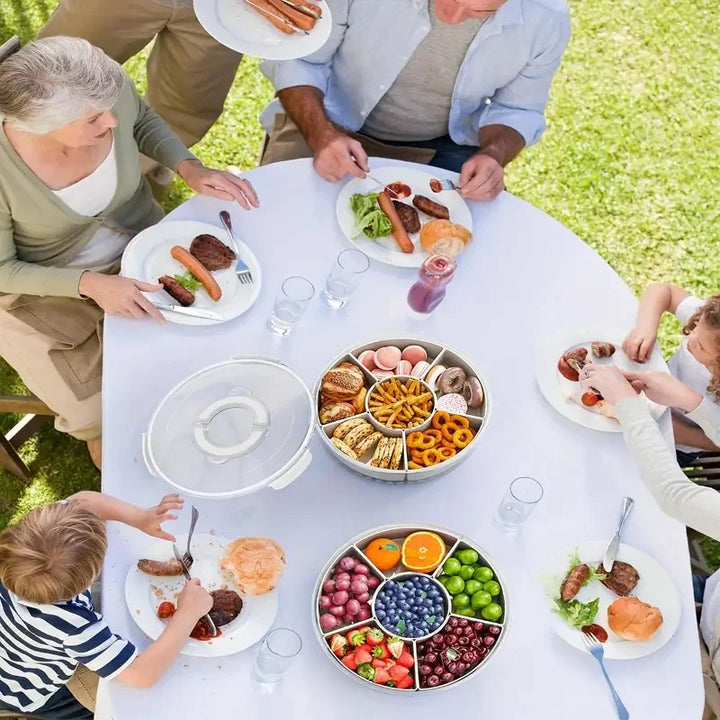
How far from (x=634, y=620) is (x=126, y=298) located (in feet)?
5.09

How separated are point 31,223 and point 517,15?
1.72 metres

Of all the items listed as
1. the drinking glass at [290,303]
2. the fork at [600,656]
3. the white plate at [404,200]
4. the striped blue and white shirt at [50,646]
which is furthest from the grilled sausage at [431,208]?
the striped blue and white shirt at [50,646]

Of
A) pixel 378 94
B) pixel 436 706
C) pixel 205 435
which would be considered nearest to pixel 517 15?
pixel 378 94

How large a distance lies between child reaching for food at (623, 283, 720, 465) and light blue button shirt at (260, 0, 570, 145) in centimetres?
86

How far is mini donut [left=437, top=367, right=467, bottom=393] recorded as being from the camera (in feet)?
7.54

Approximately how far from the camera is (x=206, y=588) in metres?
2.04

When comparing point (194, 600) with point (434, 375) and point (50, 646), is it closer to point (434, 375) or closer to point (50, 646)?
point (50, 646)

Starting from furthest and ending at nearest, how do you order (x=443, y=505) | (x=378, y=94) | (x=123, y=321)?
(x=378, y=94) → (x=123, y=321) → (x=443, y=505)

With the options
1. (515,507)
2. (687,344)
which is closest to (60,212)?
(515,507)

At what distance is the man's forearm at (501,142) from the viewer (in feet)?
10.2

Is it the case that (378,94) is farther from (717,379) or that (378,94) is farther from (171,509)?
(171,509)

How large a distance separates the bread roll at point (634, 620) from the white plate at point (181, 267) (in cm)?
126

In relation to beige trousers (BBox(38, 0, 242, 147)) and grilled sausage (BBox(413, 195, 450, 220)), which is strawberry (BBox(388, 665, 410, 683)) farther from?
beige trousers (BBox(38, 0, 242, 147))

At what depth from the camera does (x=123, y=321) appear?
2.46 metres
